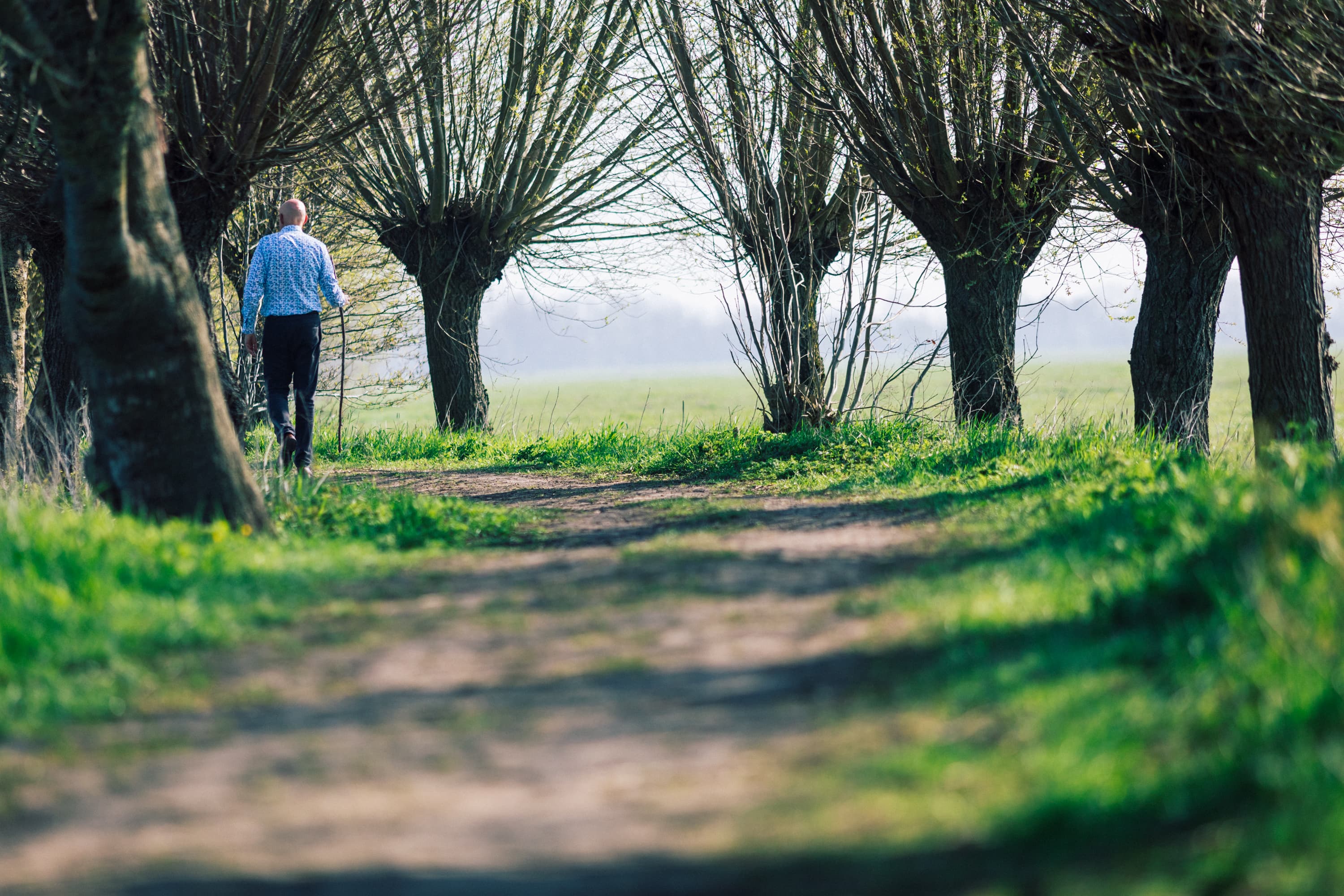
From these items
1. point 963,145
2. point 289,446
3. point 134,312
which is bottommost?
point 289,446

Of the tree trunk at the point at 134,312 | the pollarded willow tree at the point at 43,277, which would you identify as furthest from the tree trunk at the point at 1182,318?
the pollarded willow tree at the point at 43,277

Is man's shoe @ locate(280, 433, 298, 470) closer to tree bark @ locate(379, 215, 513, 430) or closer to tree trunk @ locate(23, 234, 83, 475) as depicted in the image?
tree trunk @ locate(23, 234, 83, 475)

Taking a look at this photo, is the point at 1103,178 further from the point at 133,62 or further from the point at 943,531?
the point at 133,62

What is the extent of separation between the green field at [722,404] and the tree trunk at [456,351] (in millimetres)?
531

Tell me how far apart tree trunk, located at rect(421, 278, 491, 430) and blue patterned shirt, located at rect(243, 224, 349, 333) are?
620 centimetres

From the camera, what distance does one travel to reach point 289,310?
8.88 m

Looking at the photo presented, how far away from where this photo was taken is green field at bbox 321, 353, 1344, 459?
11.5m

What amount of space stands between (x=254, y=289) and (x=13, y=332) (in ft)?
22.7

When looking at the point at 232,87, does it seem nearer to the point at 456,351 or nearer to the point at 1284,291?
the point at 456,351

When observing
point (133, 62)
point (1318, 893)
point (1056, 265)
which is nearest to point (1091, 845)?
point (1318, 893)

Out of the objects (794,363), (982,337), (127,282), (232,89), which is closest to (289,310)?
(232,89)

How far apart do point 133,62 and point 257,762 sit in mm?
4120

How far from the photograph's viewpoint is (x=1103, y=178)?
35.9 feet

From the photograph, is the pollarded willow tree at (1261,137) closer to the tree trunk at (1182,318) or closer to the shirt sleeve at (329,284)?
the tree trunk at (1182,318)
